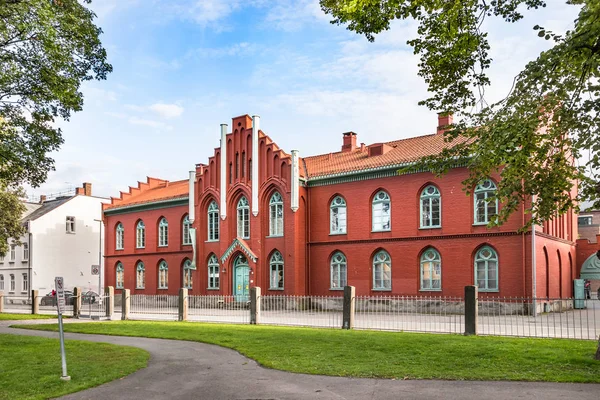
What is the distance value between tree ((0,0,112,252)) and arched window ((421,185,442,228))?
17010 mm

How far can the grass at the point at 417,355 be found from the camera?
10031 millimetres

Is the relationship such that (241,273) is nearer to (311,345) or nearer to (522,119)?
(311,345)

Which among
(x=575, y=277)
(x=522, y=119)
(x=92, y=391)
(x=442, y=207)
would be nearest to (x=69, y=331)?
(x=92, y=391)

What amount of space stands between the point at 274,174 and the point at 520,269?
1459cm

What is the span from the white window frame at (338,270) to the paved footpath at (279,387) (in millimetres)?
20333

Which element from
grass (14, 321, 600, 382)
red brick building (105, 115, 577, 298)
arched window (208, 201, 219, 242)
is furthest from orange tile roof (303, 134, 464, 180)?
grass (14, 321, 600, 382)

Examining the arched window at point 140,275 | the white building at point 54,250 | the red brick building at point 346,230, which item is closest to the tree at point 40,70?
the red brick building at point 346,230

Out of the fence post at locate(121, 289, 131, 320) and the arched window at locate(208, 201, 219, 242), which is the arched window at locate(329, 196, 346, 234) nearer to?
the arched window at locate(208, 201, 219, 242)

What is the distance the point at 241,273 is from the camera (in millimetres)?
34781

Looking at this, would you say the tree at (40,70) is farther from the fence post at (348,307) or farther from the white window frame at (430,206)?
the white window frame at (430,206)

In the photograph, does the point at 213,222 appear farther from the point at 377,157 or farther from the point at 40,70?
the point at 40,70

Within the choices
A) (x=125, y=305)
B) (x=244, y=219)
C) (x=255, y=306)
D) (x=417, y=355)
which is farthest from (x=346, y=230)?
(x=417, y=355)

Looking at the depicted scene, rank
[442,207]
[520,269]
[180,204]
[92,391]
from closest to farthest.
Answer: [92,391]
[520,269]
[442,207]
[180,204]

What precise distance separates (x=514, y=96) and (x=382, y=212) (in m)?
19.8
